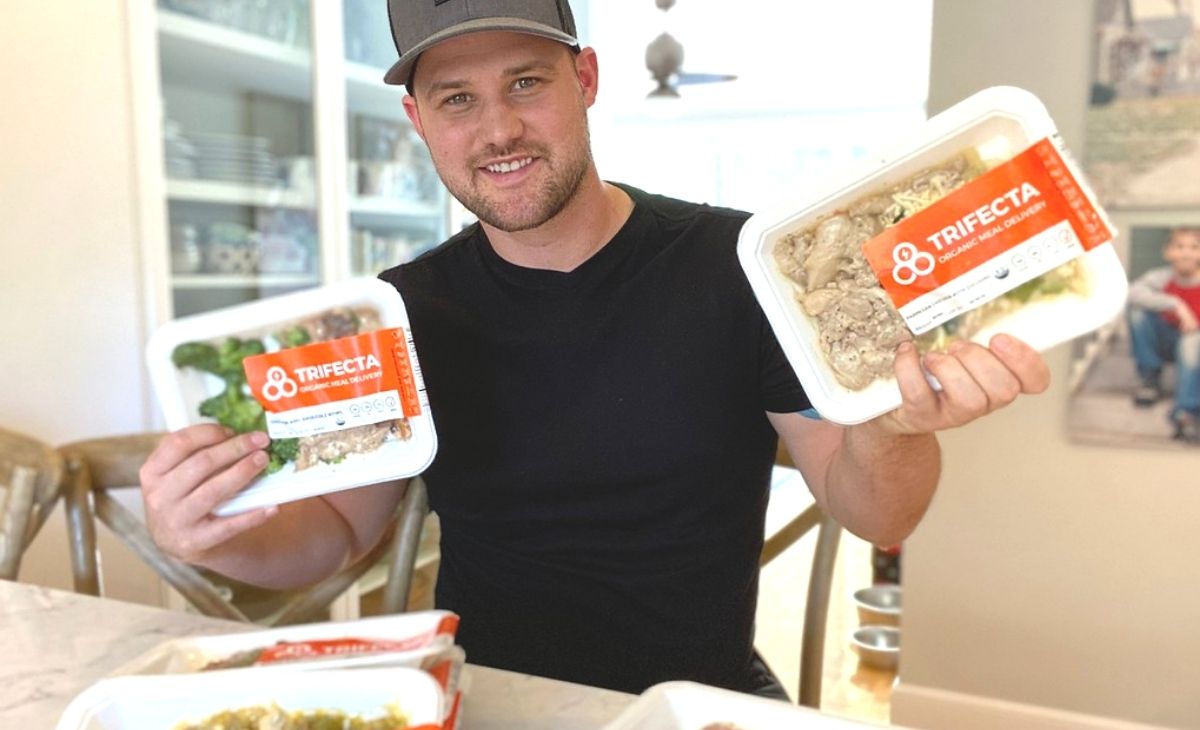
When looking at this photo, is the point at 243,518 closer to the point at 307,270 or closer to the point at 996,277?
the point at 996,277

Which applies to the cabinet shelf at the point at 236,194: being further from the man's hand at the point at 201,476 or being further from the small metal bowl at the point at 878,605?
the small metal bowl at the point at 878,605

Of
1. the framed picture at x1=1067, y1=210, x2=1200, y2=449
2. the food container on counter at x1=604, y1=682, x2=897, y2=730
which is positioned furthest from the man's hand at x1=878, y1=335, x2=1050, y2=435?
the framed picture at x1=1067, y1=210, x2=1200, y2=449

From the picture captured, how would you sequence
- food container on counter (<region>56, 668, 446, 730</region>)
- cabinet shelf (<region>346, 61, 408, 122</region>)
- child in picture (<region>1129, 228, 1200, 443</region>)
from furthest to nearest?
cabinet shelf (<region>346, 61, 408, 122</region>)
child in picture (<region>1129, 228, 1200, 443</region>)
food container on counter (<region>56, 668, 446, 730</region>)

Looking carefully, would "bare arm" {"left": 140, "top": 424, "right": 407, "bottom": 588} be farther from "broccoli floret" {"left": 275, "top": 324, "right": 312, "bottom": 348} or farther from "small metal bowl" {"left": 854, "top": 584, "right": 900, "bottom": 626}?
"small metal bowl" {"left": 854, "top": 584, "right": 900, "bottom": 626}

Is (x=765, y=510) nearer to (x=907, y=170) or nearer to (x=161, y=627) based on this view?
(x=907, y=170)

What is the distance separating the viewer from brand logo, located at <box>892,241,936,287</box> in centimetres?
77

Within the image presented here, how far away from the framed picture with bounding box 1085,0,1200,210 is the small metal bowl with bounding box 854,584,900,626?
4.77 feet

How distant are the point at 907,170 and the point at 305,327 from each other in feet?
1.98

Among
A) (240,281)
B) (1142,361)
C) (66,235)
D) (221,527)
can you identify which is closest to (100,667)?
(221,527)

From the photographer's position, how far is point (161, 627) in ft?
3.42

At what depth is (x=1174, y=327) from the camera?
193cm

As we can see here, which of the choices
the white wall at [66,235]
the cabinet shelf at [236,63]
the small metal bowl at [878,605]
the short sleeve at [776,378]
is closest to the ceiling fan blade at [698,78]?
the cabinet shelf at [236,63]

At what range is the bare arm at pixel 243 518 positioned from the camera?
893 millimetres

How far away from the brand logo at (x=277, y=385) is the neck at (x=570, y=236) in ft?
1.31
